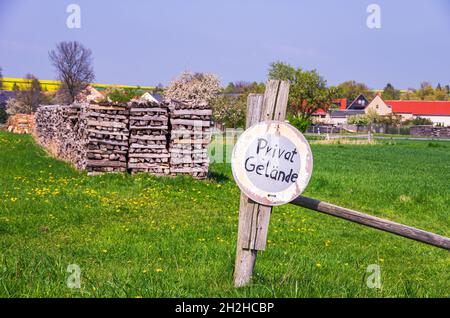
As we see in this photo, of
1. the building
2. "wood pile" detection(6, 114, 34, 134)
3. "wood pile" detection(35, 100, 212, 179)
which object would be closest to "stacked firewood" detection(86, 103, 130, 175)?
"wood pile" detection(35, 100, 212, 179)

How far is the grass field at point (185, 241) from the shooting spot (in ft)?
15.4

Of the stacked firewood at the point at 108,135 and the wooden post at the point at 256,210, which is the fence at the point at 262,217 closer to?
the wooden post at the point at 256,210

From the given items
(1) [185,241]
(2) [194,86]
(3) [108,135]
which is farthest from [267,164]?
(2) [194,86]

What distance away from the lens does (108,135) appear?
632 inches

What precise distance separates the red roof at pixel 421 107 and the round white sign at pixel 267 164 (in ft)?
379

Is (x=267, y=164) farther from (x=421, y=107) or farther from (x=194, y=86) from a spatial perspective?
(x=421, y=107)

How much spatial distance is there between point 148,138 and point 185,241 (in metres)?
8.37

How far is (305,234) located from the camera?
30.7ft

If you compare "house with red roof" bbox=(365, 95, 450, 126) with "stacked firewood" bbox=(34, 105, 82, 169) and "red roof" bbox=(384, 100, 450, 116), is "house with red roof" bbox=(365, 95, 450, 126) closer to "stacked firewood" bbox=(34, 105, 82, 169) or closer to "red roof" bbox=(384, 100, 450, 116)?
"red roof" bbox=(384, 100, 450, 116)

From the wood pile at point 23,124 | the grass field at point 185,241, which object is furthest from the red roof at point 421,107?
the grass field at point 185,241
